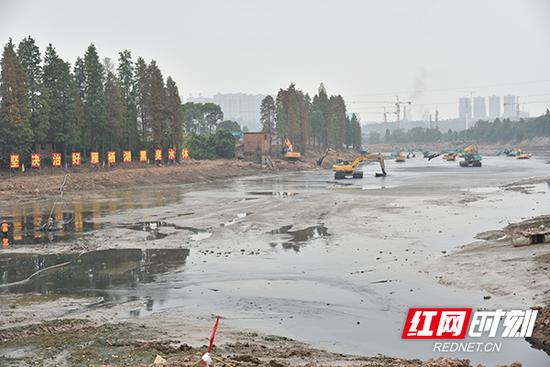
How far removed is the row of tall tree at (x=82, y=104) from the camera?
56438 mm

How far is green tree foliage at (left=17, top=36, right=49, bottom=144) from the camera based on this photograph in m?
58.9

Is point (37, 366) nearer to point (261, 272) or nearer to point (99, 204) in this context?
point (261, 272)

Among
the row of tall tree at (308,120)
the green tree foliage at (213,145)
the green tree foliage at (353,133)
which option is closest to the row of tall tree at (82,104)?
the green tree foliage at (213,145)

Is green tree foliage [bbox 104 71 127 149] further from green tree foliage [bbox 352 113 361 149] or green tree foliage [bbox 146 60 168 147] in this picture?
green tree foliage [bbox 352 113 361 149]

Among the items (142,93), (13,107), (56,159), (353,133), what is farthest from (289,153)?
(353,133)

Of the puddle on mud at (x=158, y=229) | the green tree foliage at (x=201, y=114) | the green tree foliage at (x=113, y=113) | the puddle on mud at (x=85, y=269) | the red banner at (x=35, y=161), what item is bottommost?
the puddle on mud at (x=85, y=269)

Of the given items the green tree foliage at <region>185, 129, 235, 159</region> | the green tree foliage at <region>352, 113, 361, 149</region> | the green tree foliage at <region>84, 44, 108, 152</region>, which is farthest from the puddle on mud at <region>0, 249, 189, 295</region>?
the green tree foliage at <region>352, 113, 361, 149</region>

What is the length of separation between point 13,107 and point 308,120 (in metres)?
81.7

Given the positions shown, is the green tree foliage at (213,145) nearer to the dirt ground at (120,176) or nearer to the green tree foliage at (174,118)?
the dirt ground at (120,176)

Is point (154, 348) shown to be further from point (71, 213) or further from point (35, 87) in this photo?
point (35, 87)

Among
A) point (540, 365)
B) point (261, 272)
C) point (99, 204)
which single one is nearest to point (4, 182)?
point (99, 204)

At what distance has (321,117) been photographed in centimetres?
13600

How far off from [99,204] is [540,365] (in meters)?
38.5

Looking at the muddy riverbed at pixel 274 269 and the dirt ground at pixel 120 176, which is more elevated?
the dirt ground at pixel 120 176
